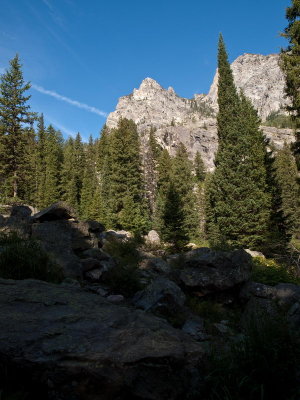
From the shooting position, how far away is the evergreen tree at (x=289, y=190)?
26.9 metres

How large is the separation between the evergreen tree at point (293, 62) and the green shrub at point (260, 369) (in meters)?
15.1

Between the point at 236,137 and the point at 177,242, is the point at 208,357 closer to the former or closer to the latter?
the point at 177,242

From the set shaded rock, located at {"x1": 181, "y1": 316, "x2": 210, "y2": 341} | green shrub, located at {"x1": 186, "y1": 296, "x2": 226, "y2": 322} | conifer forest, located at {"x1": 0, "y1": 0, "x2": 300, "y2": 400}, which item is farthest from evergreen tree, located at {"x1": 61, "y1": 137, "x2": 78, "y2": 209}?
shaded rock, located at {"x1": 181, "y1": 316, "x2": 210, "y2": 341}

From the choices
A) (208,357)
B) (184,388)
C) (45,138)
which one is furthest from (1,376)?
(45,138)

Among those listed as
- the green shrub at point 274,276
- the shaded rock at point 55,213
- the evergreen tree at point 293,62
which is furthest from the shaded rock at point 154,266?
the evergreen tree at point 293,62

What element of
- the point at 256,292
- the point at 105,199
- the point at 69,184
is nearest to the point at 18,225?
the point at 256,292

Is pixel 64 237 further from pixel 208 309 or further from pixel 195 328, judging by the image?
pixel 195 328

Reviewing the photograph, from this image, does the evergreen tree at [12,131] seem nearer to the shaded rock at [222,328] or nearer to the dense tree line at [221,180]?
the dense tree line at [221,180]

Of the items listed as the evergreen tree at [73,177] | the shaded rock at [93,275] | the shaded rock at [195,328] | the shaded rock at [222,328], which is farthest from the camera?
the evergreen tree at [73,177]

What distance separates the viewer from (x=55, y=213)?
36.9 ft

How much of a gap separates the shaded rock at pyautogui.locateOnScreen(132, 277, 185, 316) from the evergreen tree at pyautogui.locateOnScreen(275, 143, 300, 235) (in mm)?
22995

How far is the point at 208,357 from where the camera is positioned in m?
2.92

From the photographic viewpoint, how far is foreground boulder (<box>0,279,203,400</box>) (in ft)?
7.79

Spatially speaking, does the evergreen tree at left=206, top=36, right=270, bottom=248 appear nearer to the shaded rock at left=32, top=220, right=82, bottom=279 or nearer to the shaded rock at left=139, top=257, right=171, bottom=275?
the shaded rock at left=139, top=257, right=171, bottom=275
